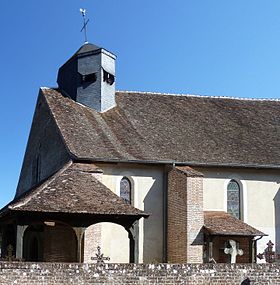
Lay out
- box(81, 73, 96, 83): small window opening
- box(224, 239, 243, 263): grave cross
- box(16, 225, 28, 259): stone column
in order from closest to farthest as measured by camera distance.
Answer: box(16, 225, 28, 259): stone column
box(224, 239, 243, 263): grave cross
box(81, 73, 96, 83): small window opening

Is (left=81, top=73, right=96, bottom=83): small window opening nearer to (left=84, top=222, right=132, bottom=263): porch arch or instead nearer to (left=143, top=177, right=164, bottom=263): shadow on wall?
(left=143, top=177, right=164, bottom=263): shadow on wall

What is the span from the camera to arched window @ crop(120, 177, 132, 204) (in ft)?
80.6

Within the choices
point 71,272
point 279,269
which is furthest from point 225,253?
point 71,272

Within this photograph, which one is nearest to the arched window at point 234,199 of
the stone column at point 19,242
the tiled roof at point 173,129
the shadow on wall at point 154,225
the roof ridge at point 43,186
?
the tiled roof at point 173,129

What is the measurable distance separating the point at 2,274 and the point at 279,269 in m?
7.25

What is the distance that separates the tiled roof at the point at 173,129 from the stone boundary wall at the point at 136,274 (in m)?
8.71

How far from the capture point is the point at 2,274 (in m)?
14.1

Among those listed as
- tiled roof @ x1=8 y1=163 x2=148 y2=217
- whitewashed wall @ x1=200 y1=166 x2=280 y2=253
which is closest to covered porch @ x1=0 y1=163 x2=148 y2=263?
tiled roof @ x1=8 y1=163 x2=148 y2=217

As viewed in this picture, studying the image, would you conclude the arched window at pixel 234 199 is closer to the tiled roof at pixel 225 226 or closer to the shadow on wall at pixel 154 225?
the tiled roof at pixel 225 226

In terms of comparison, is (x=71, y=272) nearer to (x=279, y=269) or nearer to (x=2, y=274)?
(x=2, y=274)

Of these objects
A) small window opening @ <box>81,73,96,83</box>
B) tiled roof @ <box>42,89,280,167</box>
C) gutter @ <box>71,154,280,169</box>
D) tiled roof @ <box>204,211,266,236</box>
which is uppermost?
small window opening @ <box>81,73,96,83</box>

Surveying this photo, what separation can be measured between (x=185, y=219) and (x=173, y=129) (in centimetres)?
528

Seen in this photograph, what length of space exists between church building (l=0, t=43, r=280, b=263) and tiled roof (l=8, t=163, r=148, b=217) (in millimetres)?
38

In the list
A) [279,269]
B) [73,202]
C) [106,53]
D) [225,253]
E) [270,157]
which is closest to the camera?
[279,269]
